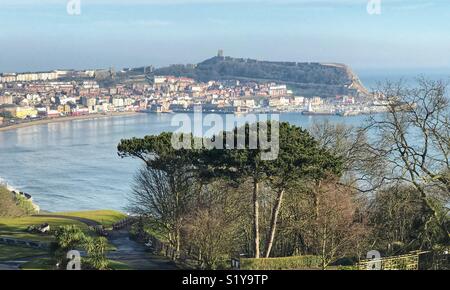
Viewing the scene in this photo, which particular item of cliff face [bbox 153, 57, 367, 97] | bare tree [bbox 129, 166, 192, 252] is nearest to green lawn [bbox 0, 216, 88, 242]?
bare tree [bbox 129, 166, 192, 252]

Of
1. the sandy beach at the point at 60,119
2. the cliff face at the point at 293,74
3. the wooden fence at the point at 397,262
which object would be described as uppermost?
the cliff face at the point at 293,74

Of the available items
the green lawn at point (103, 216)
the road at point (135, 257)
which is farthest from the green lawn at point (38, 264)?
the green lawn at point (103, 216)

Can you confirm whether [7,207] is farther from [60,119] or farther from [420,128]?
[60,119]

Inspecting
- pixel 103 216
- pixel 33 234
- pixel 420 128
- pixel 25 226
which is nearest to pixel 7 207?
pixel 103 216

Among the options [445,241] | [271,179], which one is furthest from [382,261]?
[271,179]

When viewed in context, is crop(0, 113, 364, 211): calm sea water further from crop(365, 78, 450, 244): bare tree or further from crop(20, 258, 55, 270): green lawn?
crop(365, 78, 450, 244): bare tree

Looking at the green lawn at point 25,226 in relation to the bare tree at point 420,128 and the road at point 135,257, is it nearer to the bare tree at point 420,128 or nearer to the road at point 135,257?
the road at point 135,257

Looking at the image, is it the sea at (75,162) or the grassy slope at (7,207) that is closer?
the grassy slope at (7,207)
